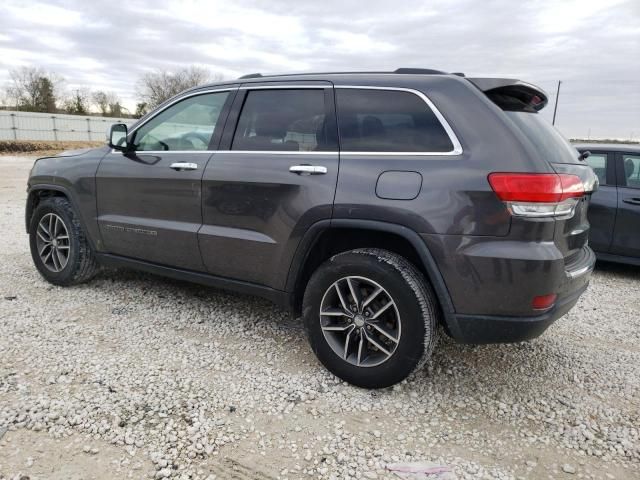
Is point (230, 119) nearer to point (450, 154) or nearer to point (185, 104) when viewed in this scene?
point (185, 104)

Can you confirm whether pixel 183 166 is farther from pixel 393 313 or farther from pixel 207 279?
pixel 393 313

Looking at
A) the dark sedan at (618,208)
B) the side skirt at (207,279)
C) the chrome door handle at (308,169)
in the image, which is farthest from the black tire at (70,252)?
the dark sedan at (618,208)

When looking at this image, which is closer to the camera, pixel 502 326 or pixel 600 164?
pixel 502 326

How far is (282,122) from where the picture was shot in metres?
3.21

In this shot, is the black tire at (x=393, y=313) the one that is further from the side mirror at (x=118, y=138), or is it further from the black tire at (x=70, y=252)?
the black tire at (x=70, y=252)

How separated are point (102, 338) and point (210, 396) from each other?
1.18 meters

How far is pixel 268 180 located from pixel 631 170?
4.76 meters

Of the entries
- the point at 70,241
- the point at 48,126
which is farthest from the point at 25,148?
the point at 70,241

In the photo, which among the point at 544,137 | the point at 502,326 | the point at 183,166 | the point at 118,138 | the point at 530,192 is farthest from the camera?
the point at 118,138

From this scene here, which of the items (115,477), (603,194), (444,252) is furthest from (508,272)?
(603,194)

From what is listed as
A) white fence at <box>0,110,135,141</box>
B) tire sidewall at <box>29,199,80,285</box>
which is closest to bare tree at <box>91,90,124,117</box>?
white fence at <box>0,110,135,141</box>

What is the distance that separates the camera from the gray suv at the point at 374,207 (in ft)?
7.97

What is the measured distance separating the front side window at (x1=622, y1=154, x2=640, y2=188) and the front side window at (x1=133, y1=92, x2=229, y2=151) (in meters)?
4.79

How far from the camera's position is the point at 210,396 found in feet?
8.98
